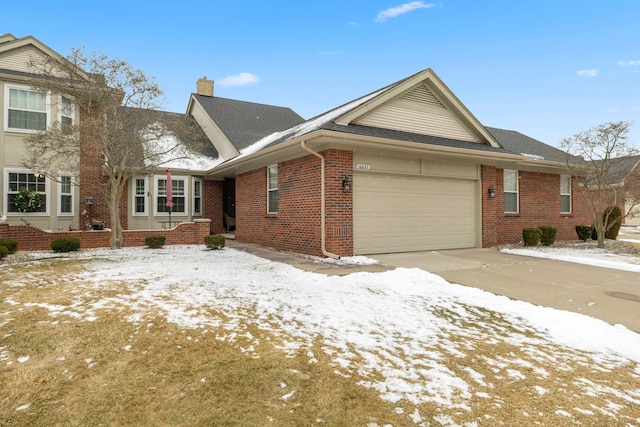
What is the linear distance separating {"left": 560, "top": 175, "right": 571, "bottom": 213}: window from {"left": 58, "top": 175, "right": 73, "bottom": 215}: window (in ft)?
66.4

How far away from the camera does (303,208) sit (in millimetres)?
9953

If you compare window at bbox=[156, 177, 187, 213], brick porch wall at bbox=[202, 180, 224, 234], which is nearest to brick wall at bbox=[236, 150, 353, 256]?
brick porch wall at bbox=[202, 180, 224, 234]

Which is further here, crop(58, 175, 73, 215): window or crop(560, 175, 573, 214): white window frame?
crop(560, 175, 573, 214): white window frame

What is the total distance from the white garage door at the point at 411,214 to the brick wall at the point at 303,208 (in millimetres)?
569

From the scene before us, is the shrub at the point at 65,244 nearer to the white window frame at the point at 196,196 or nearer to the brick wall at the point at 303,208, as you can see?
the white window frame at the point at 196,196

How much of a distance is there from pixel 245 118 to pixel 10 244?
1150cm

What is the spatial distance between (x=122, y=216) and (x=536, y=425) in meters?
15.4

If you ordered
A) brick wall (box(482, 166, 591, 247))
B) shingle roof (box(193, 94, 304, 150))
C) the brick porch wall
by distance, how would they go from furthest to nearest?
shingle roof (box(193, 94, 304, 150)), the brick porch wall, brick wall (box(482, 166, 591, 247))

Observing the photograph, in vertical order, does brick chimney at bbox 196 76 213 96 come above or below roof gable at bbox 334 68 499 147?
above

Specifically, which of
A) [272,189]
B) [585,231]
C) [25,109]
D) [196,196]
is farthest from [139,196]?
[585,231]

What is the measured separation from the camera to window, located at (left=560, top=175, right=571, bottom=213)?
14.9 m

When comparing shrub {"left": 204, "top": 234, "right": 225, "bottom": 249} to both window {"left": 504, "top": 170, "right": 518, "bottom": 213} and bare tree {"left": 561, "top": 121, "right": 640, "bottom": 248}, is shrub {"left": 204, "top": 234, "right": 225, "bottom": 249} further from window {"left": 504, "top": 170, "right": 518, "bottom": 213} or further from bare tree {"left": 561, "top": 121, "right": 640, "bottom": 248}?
bare tree {"left": 561, "top": 121, "right": 640, "bottom": 248}

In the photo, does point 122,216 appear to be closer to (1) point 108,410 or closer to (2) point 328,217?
(2) point 328,217

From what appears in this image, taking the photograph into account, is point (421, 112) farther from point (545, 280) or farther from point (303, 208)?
point (545, 280)
